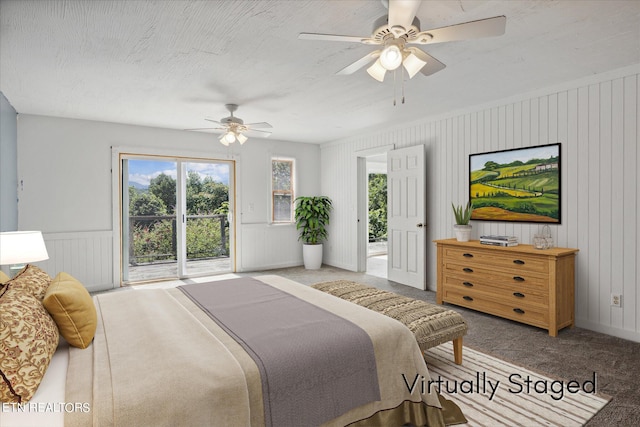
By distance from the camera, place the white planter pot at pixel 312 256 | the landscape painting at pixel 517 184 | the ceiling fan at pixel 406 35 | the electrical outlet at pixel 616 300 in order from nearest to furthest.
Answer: the ceiling fan at pixel 406 35, the electrical outlet at pixel 616 300, the landscape painting at pixel 517 184, the white planter pot at pixel 312 256

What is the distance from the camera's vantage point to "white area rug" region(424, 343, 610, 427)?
198 centimetres

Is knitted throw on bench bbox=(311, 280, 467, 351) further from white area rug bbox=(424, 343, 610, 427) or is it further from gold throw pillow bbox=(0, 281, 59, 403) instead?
gold throw pillow bbox=(0, 281, 59, 403)

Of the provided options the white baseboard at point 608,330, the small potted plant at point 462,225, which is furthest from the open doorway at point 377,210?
the white baseboard at point 608,330

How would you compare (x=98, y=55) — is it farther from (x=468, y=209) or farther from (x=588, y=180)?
(x=588, y=180)

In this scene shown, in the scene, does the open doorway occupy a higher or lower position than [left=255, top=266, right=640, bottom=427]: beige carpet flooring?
higher

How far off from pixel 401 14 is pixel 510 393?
7.65ft

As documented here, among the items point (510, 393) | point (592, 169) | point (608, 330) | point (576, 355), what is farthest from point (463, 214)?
point (510, 393)

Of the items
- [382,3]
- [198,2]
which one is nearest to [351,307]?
[382,3]

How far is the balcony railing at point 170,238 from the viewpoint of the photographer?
560cm

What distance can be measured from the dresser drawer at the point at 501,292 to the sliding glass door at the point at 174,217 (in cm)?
384

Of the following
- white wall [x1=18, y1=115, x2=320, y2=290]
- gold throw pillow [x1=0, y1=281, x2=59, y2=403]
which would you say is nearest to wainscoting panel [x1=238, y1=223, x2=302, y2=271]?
white wall [x1=18, y1=115, x2=320, y2=290]

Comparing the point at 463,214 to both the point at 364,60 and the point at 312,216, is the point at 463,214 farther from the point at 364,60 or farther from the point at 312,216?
the point at 312,216

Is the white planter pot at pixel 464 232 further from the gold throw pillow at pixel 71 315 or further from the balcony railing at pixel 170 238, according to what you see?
the balcony railing at pixel 170 238

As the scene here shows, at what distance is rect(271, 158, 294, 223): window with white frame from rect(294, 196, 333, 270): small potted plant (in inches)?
7.1
